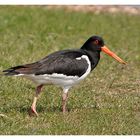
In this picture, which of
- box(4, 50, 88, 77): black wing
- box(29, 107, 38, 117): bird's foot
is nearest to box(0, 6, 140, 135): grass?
box(29, 107, 38, 117): bird's foot

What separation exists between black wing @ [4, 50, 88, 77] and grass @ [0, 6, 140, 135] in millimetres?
649

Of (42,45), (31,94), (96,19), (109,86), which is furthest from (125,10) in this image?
(31,94)

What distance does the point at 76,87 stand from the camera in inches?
464

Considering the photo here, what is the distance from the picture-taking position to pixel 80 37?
17094 mm

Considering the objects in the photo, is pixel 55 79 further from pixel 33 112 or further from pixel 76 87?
pixel 76 87

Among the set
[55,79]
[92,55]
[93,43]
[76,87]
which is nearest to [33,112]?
[55,79]

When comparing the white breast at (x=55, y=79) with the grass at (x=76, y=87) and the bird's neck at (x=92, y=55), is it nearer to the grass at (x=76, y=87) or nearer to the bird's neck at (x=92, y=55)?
the bird's neck at (x=92, y=55)

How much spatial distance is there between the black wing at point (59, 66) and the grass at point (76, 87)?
0.65 m

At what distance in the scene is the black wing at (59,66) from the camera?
929cm

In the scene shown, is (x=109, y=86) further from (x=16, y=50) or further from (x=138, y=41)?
(x=138, y=41)

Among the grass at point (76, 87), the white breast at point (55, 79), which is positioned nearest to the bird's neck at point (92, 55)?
the white breast at point (55, 79)

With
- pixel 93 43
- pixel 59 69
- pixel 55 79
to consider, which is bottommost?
pixel 55 79

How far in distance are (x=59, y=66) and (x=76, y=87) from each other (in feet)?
7.76

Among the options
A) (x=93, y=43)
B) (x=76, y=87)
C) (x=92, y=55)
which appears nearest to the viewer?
(x=92, y=55)
